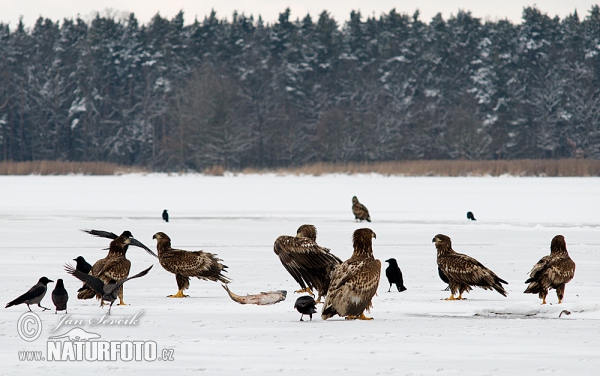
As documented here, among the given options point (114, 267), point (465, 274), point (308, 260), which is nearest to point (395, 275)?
point (465, 274)

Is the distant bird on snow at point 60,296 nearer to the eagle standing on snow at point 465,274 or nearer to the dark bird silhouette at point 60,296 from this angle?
the dark bird silhouette at point 60,296

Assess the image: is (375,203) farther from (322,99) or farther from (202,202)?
(322,99)

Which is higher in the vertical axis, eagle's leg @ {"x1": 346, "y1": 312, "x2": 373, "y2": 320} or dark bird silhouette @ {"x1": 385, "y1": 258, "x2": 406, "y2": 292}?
dark bird silhouette @ {"x1": 385, "y1": 258, "x2": 406, "y2": 292}

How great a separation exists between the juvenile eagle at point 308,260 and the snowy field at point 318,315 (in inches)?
16.0

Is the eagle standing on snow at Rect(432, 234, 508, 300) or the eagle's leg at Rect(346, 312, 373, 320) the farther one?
the eagle standing on snow at Rect(432, 234, 508, 300)

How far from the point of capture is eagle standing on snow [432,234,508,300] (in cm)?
968

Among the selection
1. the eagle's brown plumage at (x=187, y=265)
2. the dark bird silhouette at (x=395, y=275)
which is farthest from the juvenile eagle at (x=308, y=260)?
the dark bird silhouette at (x=395, y=275)

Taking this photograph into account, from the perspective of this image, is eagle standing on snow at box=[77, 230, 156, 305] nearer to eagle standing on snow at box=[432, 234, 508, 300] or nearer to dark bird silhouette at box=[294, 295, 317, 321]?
dark bird silhouette at box=[294, 295, 317, 321]

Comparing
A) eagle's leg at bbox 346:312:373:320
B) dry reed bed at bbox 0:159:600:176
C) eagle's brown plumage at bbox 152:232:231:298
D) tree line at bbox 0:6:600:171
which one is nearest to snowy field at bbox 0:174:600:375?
eagle's leg at bbox 346:312:373:320

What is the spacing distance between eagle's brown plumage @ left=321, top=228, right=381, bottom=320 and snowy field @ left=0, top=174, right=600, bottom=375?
0.48 ft

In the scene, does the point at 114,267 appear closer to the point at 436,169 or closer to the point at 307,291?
the point at 307,291

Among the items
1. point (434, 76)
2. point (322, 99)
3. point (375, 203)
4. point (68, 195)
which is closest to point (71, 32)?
point (322, 99)

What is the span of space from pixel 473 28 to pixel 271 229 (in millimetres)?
74544

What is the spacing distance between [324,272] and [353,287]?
1161mm
